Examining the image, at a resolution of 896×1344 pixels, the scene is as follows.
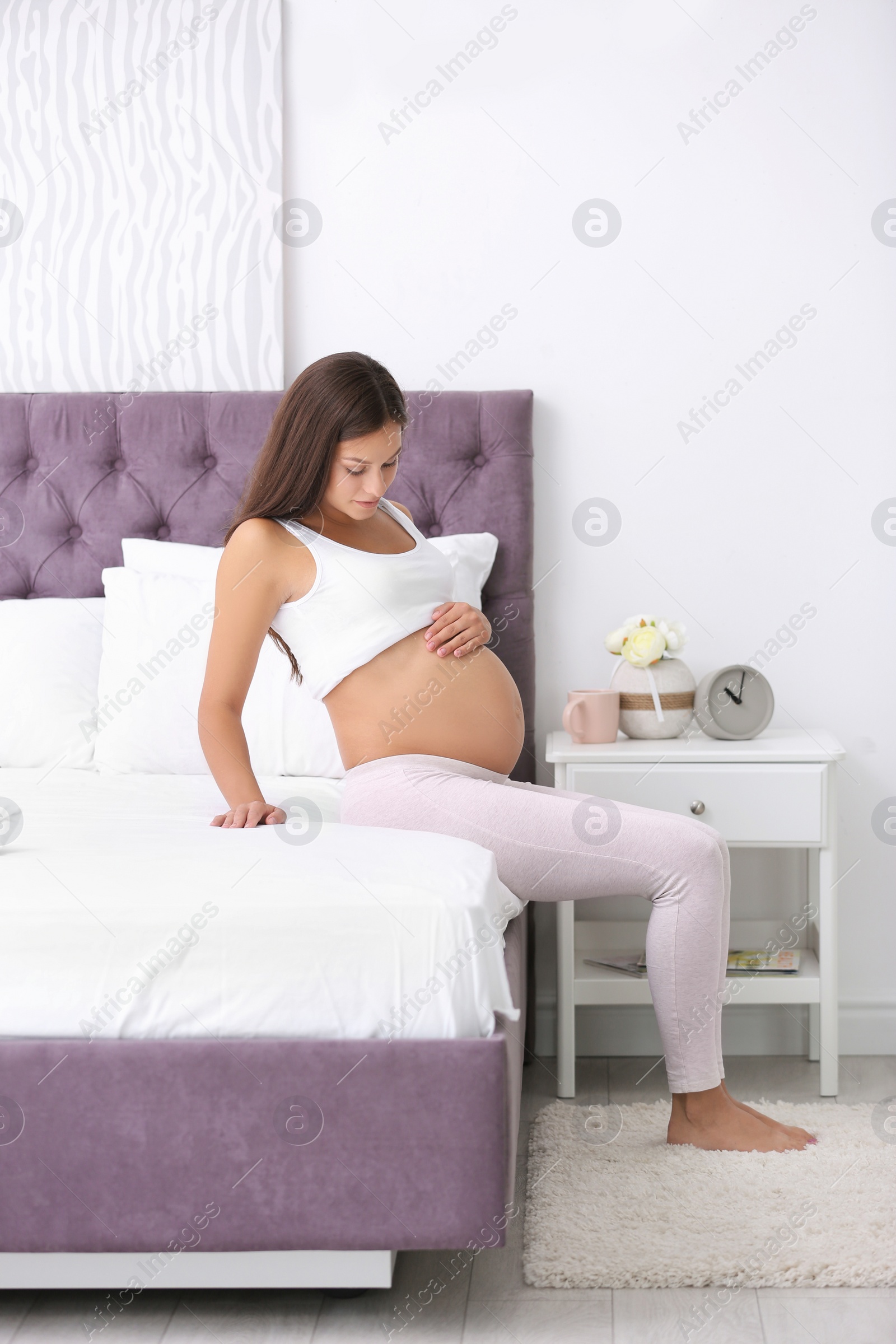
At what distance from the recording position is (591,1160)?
173cm

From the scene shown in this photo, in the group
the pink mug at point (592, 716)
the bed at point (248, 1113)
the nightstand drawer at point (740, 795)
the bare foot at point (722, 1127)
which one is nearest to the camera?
the bed at point (248, 1113)

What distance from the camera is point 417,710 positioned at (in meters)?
1.72

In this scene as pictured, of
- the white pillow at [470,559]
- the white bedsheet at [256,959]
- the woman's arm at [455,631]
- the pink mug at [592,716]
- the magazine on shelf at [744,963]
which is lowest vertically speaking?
the magazine on shelf at [744,963]

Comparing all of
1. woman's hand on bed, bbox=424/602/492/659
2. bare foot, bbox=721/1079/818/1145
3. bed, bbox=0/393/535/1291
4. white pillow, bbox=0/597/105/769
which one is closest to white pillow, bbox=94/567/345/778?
white pillow, bbox=0/597/105/769

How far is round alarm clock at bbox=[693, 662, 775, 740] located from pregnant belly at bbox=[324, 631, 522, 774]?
54 cm

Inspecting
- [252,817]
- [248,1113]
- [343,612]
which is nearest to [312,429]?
[343,612]

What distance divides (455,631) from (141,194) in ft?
4.41

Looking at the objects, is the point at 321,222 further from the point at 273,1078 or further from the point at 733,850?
the point at 273,1078

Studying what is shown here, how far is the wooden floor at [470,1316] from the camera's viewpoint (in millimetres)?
1306

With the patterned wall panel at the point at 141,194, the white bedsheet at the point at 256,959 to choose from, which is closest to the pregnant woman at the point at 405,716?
the white bedsheet at the point at 256,959

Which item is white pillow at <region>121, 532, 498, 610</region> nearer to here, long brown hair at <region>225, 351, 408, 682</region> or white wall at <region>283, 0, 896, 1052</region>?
white wall at <region>283, 0, 896, 1052</region>

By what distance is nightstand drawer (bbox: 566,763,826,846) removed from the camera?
2.03 meters

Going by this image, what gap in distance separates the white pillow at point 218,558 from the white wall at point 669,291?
7.3 inches

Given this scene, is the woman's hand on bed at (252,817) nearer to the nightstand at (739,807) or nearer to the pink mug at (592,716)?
the nightstand at (739,807)
